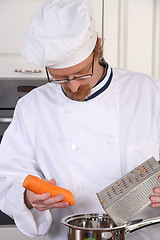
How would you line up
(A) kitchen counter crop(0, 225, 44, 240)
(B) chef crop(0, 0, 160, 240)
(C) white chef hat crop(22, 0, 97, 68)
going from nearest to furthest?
(C) white chef hat crop(22, 0, 97, 68) → (B) chef crop(0, 0, 160, 240) → (A) kitchen counter crop(0, 225, 44, 240)

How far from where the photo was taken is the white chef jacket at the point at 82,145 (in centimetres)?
124

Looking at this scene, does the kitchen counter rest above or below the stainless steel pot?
below

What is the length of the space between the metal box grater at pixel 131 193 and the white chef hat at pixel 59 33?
0.33m

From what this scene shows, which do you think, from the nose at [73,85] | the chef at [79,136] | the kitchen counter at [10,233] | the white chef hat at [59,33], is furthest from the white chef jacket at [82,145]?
the kitchen counter at [10,233]

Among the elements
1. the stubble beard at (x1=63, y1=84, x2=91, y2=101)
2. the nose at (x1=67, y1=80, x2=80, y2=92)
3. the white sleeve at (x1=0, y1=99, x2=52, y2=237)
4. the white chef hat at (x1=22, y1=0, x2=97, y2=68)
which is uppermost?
the white chef hat at (x1=22, y1=0, x2=97, y2=68)

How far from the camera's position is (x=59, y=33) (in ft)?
3.45

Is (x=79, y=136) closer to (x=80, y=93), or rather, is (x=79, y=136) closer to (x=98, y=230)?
(x=80, y=93)

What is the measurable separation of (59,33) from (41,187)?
37 cm

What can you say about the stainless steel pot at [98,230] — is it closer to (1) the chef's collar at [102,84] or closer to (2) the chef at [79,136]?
(2) the chef at [79,136]

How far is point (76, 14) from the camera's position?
1071 mm

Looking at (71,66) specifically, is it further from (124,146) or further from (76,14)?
(124,146)

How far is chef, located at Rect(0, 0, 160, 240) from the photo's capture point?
1178mm

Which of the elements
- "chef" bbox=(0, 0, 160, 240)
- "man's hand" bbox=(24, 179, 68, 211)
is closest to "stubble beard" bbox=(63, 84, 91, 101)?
"chef" bbox=(0, 0, 160, 240)

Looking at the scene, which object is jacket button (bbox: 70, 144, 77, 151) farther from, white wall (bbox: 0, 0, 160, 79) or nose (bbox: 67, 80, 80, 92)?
white wall (bbox: 0, 0, 160, 79)
